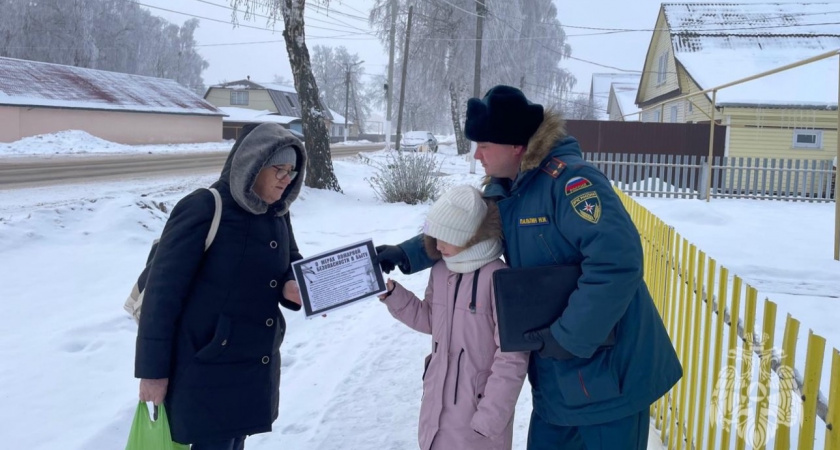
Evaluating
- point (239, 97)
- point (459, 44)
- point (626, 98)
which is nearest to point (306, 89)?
point (459, 44)

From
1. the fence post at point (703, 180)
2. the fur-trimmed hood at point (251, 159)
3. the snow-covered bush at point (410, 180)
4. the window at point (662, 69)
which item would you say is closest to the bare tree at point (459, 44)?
the window at point (662, 69)

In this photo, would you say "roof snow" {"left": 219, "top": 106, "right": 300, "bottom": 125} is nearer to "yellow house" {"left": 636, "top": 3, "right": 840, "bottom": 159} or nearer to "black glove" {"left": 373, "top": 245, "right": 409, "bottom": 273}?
"yellow house" {"left": 636, "top": 3, "right": 840, "bottom": 159}

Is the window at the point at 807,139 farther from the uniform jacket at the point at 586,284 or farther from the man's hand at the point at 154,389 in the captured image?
the man's hand at the point at 154,389

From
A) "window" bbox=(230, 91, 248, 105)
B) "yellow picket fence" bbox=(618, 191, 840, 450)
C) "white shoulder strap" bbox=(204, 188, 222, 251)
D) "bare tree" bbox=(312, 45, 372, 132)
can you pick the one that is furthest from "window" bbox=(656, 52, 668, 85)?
"bare tree" bbox=(312, 45, 372, 132)

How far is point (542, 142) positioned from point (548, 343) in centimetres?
69

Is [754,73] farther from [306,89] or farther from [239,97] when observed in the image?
[239,97]

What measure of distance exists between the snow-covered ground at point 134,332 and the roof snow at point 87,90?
82.2 feet

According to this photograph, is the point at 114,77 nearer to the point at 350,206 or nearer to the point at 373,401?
the point at 350,206

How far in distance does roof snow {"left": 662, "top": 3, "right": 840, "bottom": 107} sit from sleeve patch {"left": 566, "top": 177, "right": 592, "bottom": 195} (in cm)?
2109

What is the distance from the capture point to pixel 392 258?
2.87 metres

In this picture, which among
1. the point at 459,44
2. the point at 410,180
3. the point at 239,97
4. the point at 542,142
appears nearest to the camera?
the point at 542,142

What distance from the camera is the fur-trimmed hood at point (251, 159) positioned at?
2.65 metres

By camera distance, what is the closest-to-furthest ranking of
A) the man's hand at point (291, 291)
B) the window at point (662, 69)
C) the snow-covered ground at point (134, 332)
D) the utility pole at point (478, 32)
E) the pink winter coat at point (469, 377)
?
the pink winter coat at point (469, 377) → the man's hand at point (291, 291) → the snow-covered ground at point (134, 332) → the utility pole at point (478, 32) → the window at point (662, 69)

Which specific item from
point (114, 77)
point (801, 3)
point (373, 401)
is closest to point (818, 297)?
point (373, 401)
